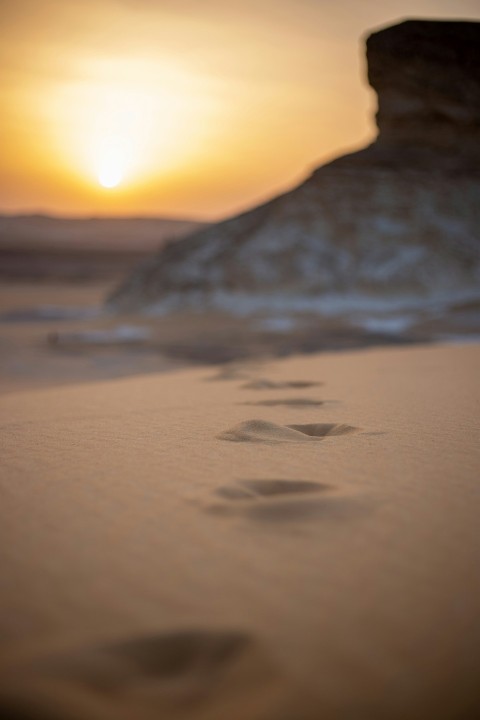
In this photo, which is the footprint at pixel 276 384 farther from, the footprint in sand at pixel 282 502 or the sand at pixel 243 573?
the footprint in sand at pixel 282 502

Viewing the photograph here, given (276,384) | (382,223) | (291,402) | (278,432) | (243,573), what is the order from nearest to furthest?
1. (243,573)
2. (278,432)
3. (291,402)
4. (276,384)
5. (382,223)

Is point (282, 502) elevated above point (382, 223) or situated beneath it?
situated beneath

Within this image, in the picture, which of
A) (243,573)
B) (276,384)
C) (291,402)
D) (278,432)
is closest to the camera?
(243,573)

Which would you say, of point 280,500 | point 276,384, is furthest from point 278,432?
point 276,384

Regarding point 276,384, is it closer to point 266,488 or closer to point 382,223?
point 266,488

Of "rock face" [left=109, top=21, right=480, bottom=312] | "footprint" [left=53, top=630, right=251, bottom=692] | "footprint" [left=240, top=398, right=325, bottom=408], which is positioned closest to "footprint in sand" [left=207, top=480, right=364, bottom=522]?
"footprint" [left=53, top=630, right=251, bottom=692]

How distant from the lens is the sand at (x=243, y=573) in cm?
114

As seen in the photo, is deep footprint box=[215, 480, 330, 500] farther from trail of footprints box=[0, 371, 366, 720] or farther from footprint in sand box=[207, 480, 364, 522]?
trail of footprints box=[0, 371, 366, 720]

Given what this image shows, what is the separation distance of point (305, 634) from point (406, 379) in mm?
3318

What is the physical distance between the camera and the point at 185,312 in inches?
556

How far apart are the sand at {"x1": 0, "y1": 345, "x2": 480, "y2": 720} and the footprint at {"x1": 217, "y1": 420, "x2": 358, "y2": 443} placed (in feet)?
0.05

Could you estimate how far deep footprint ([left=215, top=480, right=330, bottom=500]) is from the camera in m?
1.95

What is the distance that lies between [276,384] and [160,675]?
11.6 ft

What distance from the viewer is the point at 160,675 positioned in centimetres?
119
